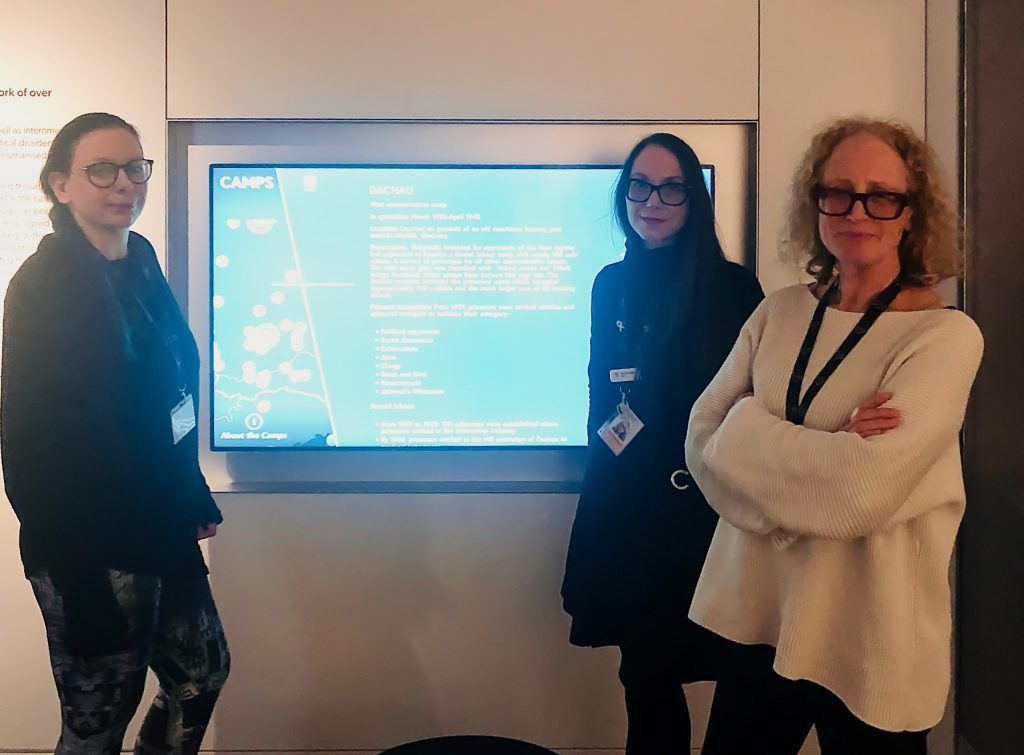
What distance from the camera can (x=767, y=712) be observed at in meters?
1.40

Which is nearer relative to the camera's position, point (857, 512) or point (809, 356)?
point (857, 512)

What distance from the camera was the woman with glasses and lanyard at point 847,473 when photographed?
1.23m

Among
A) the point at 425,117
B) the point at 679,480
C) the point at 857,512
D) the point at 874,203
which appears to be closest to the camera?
the point at 857,512

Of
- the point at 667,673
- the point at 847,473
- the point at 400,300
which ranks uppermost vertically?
the point at 400,300

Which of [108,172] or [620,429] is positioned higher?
[108,172]

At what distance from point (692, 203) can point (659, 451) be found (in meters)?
0.63

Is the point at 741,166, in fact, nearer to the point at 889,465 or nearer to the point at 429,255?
the point at 429,255

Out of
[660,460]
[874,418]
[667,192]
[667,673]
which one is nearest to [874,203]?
[874,418]

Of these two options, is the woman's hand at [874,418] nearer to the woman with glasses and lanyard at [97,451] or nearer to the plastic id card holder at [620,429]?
the plastic id card holder at [620,429]

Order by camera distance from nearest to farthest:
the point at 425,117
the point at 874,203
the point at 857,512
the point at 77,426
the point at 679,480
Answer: the point at 857,512, the point at 874,203, the point at 77,426, the point at 679,480, the point at 425,117

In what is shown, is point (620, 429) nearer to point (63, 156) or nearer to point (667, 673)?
point (667, 673)

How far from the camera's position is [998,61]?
2246mm

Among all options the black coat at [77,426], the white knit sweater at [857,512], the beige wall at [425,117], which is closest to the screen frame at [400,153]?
the beige wall at [425,117]

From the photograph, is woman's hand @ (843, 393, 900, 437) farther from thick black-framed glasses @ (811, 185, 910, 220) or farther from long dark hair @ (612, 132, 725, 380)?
long dark hair @ (612, 132, 725, 380)
